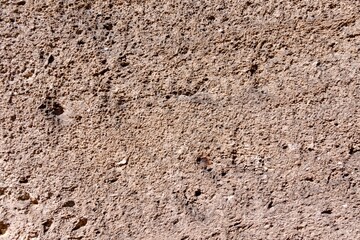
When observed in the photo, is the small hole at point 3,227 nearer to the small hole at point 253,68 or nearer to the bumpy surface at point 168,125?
the bumpy surface at point 168,125

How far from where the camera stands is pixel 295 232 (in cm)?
122

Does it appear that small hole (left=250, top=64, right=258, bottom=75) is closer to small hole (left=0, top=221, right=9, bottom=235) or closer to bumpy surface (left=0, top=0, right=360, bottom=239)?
bumpy surface (left=0, top=0, right=360, bottom=239)

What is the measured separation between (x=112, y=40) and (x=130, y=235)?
0.38m

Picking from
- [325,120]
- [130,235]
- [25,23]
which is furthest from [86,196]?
[325,120]

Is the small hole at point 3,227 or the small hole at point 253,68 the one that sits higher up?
the small hole at point 253,68

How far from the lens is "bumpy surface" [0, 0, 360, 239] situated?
3.98 feet

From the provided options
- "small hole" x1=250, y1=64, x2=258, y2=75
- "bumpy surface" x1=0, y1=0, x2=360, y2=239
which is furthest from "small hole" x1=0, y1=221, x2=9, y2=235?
"small hole" x1=250, y1=64, x2=258, y2=75

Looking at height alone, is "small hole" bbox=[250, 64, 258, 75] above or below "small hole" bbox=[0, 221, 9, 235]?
above

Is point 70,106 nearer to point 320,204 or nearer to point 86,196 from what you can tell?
point 86,196

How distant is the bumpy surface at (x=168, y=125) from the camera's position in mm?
1214

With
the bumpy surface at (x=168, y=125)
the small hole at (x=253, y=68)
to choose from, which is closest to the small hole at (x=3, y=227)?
the bumpy surface at (x=168, y=125)

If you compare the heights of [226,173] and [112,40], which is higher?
[112,40]

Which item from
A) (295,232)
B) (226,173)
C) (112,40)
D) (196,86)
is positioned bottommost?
(295,232)

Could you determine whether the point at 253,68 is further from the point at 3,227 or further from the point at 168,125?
the point at 3,227
